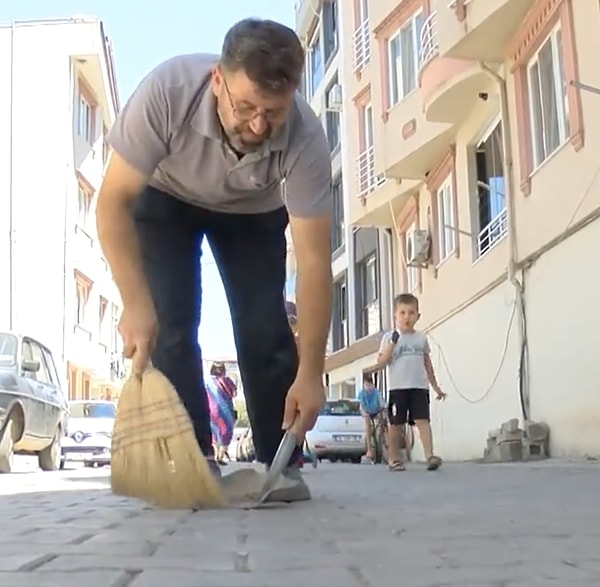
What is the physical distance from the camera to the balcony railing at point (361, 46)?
2358 centimetres

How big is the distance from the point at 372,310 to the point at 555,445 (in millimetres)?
15697

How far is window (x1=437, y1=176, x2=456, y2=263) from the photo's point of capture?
1707 centimetres

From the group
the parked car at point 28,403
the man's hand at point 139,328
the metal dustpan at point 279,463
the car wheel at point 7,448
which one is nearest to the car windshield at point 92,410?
the parked car at point 28,403

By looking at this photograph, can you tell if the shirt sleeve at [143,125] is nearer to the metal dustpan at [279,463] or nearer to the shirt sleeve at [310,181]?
the shirt sleeve at [310,181]

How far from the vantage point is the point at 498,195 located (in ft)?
47.7

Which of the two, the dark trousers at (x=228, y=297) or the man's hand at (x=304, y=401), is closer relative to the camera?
the man's hand at (x=304, y=401)

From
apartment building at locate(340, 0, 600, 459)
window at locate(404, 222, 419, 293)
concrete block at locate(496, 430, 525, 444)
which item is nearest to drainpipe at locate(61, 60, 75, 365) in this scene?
window at locate(404, 222, 419, 293)

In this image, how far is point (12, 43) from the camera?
105ft

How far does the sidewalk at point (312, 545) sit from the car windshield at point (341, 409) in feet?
56.8

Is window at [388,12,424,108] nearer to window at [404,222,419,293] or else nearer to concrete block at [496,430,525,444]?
window at [404,222,419,293]

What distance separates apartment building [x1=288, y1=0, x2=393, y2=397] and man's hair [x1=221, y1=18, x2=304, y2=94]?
18608 millimetres

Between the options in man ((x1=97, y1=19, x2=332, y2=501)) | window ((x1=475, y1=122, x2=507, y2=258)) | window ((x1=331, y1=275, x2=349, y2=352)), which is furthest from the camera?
window ((x1=331, y1=275, x2=349, y2=352))

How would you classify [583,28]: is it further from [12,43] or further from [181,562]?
[12,43]

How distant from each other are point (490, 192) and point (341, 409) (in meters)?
7.88
